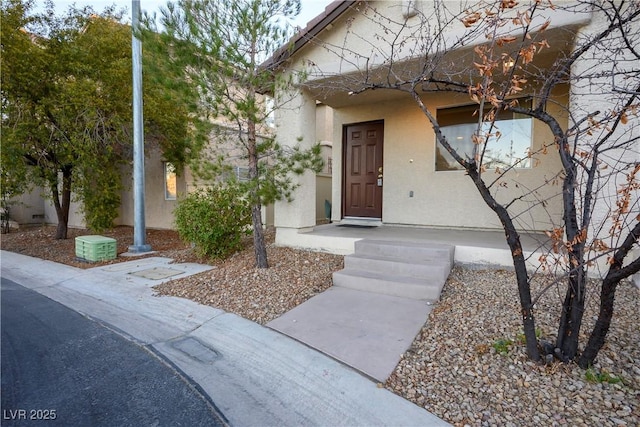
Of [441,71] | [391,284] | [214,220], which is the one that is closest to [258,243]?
[214,220]

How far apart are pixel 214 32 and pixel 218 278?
3.41m

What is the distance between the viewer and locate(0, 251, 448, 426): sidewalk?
82.6 inches

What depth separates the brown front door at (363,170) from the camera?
24.7 ft

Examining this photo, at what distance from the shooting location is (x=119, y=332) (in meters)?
3.38

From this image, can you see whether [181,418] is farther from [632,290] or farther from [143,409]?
[632,290]

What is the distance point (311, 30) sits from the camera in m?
5.21

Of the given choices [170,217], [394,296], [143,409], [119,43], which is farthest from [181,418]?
[170,217]

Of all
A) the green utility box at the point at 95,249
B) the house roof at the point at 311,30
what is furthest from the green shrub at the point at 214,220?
the house roof at the point at 311,30

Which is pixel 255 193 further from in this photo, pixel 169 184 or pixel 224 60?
pixel 169 184

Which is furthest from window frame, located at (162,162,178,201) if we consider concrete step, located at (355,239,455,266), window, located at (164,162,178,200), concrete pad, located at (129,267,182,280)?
concrete step, located at (355,239,455,266)

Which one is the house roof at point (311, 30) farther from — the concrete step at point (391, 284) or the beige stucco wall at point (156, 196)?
the beige stucco wall at point (156, 196)

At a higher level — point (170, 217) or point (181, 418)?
point (170, 217)

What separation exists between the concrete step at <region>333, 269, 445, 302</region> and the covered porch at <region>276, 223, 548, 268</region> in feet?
3.36

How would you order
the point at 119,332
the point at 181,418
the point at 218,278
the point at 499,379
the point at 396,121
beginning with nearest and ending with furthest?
the point at 181,418 → the point at 499,379 → the point at 119,332 → the point at 218,278 → the point at 396,121
